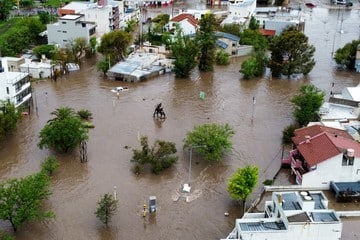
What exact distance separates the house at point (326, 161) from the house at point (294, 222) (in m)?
2.98

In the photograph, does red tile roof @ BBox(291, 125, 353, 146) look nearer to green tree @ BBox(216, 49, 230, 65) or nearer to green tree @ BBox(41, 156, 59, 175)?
green tree @ BBox(41, 156, 59, 175)

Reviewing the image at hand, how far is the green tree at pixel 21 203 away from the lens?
1720 cm

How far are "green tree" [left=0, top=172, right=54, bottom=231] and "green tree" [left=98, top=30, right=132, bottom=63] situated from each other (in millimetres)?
18419

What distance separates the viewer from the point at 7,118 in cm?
2414

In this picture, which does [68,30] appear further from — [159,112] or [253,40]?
[159,112]

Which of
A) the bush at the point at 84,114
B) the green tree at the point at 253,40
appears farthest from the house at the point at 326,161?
the green tree at the point at 253,40

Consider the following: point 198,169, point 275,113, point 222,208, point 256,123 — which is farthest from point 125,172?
point 275,113

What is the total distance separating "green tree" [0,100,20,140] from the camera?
78.7 ft

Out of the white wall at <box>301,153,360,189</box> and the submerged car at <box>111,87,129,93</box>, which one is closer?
the white wall at <box>301,153,360,189</box>

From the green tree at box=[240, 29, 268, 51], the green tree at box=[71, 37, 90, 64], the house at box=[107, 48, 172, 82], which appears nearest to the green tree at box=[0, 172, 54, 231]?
the house at box=[107, 48, 172, 82]

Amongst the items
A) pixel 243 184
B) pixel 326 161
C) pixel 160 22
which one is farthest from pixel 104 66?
pixel 326 161

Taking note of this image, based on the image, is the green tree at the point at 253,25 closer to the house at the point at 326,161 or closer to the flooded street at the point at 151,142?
the flooded street at the point at 151,142

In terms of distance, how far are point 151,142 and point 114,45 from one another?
12663 millimetres

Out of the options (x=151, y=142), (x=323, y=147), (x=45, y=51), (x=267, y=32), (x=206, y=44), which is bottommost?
(x=151, y=142)
